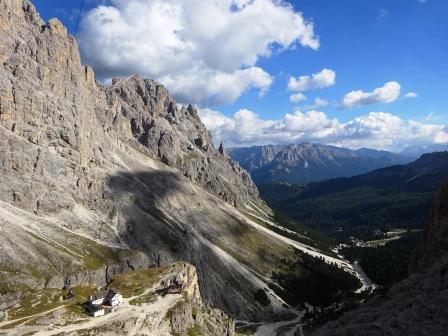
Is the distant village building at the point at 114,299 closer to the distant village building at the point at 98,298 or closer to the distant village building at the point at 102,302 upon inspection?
the distant village building at the point at 102,302

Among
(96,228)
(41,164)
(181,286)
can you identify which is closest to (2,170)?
(41,164)

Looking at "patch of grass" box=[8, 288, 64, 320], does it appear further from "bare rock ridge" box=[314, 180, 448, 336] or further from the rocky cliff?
"bare rock ridge" box=[314, 180, 448, 336]

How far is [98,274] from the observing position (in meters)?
164

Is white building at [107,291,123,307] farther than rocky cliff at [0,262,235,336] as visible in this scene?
Yes

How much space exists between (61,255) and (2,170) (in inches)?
1982

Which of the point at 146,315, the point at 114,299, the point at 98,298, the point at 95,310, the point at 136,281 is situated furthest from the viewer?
the point at 136,281

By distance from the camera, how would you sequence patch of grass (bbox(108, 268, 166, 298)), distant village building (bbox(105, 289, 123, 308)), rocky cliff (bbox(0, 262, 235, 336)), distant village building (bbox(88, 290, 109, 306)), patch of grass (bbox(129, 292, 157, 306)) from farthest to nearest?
patch of grass (bbox(108, 268, 166, 298))
patch of grass (bbox(129, 292, 157, 306))
distant village building (bbox(105, 289, 123, 308))
distant village building (bbox(88, 290, 109, 306))
rocky cliff (bbox(0, 262, 235, 336))

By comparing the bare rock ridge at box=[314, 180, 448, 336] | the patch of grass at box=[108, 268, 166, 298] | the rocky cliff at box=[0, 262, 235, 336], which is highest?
the bare rock ridge at box=[314, 180, 448, 336]

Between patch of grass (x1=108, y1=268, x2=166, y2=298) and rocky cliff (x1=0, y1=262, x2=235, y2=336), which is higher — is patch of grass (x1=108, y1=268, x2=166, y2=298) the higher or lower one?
the higher one

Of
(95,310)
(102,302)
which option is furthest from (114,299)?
(95,310)

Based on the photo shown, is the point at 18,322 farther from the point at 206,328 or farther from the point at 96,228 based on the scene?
the point at 96,228

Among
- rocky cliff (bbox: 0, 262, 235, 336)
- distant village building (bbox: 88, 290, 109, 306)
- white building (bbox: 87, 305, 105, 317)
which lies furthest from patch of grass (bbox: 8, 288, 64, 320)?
white building (bbox: 87, 305, 105, 317)

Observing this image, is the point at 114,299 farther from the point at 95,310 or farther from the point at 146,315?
the point at 146,315

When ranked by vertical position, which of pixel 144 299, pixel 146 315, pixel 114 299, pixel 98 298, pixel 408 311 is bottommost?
pixel 146 315
